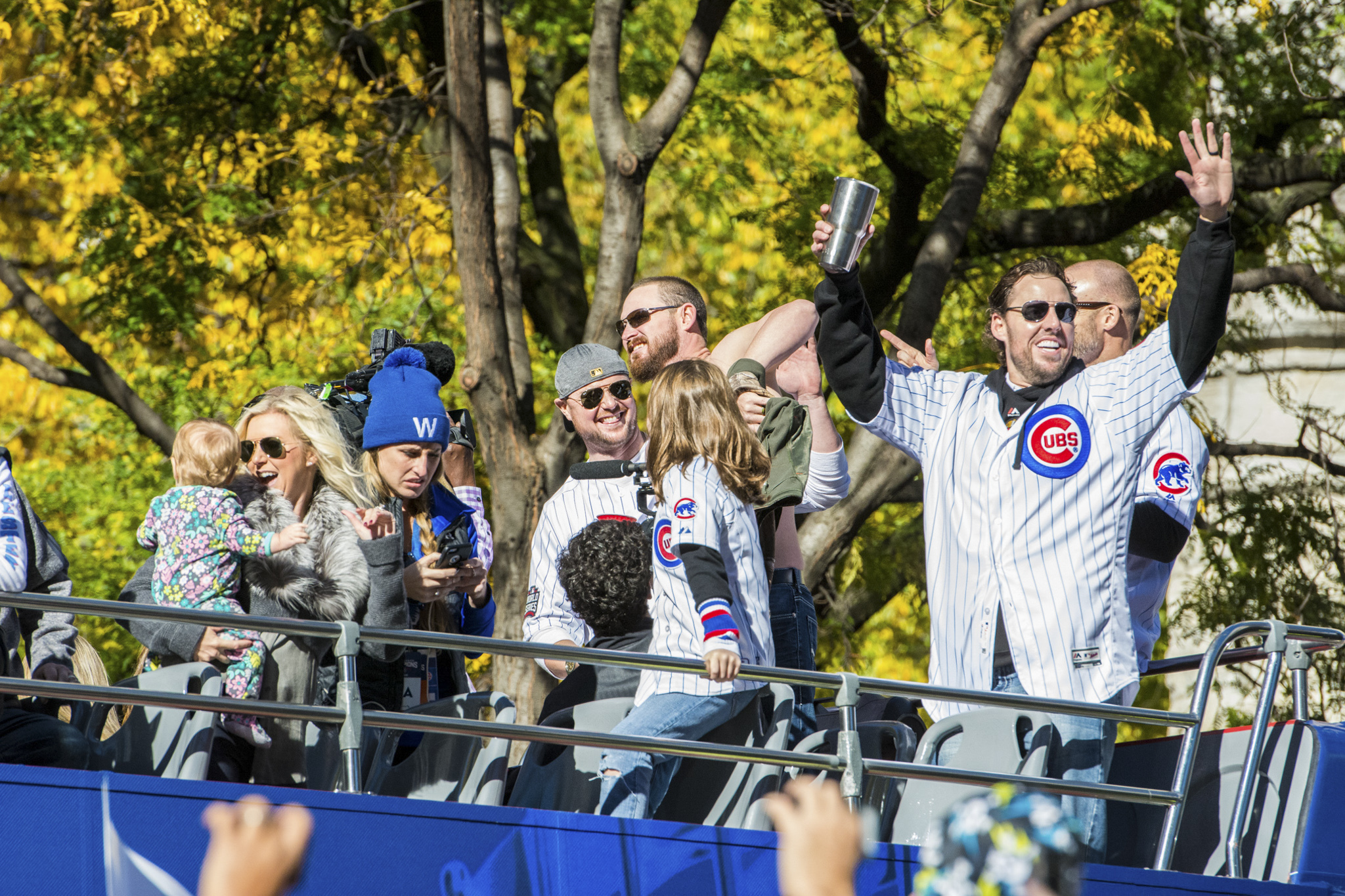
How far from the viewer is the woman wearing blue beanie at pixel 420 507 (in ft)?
17.1

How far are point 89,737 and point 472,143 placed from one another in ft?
17.3

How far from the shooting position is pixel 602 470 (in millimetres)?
5387

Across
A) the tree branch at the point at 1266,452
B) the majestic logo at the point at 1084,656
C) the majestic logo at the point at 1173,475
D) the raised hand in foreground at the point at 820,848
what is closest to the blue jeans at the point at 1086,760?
the majestic logo at the point at 1084,656

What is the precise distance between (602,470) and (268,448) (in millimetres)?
1099

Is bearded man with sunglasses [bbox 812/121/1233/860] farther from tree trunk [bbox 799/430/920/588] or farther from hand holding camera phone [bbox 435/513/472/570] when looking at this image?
tree trunk [bbox 799/430/920/588]

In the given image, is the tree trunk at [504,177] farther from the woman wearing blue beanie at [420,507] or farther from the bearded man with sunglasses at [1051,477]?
the bearded man with sunglasses at [1051,477]

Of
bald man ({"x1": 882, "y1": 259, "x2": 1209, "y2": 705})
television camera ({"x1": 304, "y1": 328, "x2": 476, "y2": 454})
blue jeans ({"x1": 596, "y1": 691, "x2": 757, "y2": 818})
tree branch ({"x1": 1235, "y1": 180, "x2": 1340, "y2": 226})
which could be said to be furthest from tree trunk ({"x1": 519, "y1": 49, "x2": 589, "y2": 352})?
blue jeans ({"x1": 596, "y1": 691, "x2": 757, "y2": 818})

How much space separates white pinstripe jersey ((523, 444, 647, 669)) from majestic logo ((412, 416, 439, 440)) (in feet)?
1.59

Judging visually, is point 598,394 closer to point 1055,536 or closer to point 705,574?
point 705,574

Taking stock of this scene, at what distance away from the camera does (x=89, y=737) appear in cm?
474

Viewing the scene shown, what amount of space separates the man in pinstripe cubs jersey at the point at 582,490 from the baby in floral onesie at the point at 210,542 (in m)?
0.93

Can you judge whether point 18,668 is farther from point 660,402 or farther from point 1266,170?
point 1266,170

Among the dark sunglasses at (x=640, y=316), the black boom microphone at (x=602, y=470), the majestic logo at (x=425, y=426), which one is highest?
the dark sunglasses at (x=640, y=316)

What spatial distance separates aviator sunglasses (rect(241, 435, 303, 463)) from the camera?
5203mm
